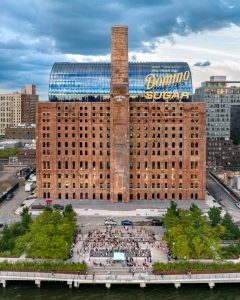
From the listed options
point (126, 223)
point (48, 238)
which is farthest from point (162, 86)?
point (48, 238)

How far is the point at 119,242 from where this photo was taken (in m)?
103

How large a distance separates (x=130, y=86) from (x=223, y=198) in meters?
48.8

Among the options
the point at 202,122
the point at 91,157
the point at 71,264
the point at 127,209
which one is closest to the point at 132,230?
the point at 127,209


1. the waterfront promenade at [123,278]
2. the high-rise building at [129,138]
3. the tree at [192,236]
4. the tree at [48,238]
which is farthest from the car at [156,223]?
the waterfront promenade at [123,278]

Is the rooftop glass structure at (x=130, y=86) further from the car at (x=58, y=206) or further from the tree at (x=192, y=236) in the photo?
the tree at (x=192, y=236)

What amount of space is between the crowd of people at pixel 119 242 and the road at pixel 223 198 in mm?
31597

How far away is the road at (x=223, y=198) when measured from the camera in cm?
13462

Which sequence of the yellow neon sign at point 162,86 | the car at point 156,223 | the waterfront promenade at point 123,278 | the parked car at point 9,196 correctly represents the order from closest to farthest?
1. the waterfront promenade at point 123,278
2. the car at point 156,223
3. the yellow neon sign at point 162,86
4. the parked car at point 9,196

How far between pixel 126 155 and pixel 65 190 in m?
23.3

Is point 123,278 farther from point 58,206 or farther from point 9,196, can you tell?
point 9,196

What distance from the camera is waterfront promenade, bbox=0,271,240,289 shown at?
83.8 m

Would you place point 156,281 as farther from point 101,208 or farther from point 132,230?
point 101,208

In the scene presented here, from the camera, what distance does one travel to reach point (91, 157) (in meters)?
148

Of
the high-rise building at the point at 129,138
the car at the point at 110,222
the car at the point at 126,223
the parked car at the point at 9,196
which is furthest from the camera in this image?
the parked car at the point at 9,196
